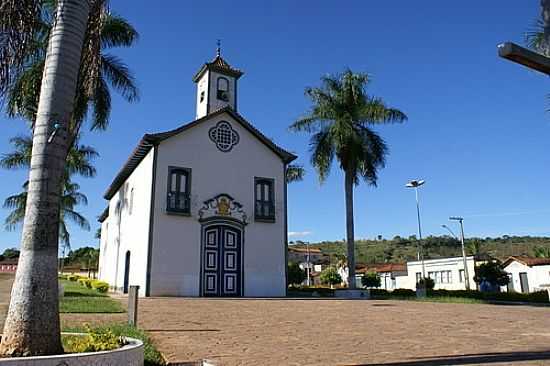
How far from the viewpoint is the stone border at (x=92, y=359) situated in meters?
4.25

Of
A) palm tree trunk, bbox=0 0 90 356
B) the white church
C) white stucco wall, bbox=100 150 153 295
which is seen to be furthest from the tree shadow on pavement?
white stucco wall, bbox=100 150 153 295

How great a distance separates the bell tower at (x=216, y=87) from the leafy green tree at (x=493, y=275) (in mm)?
23793

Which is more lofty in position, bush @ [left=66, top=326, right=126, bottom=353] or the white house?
the white house

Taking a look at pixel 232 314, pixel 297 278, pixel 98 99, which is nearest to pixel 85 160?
pixel 98 99

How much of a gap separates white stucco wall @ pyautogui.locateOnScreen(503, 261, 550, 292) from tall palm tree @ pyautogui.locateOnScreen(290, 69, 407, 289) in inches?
899

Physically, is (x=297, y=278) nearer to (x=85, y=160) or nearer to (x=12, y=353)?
(x=85, y=160)

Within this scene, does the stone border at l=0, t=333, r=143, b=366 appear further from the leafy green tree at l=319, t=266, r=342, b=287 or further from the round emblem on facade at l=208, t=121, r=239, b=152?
the leafy green tree at l=319, t=266, r=342, b=287

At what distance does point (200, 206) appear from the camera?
21453 mm

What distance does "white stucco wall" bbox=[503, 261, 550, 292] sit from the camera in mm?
40750

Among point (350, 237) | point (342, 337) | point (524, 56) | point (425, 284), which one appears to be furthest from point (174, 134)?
Result: point (425, 284)

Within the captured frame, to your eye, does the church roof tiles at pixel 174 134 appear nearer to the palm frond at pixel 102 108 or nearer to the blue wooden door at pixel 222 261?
the palm frond at pixel 102 108

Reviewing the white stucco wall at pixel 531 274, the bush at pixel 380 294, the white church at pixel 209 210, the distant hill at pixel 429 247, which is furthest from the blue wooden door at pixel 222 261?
the distant hill at pixel 429 247

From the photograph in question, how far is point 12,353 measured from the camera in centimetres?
478

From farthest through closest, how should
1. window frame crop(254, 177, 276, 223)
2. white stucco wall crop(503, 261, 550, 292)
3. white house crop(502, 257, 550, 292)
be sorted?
white house crop(502, 257, 550, 292)
white stucco wall crop(503, 261, 550, 292)
window frame crop(254, 177, 276, 223)
